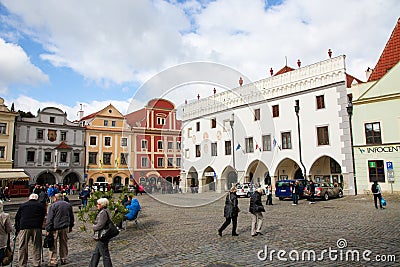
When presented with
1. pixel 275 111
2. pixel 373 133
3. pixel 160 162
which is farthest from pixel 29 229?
pixel 275 111

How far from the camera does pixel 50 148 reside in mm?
39375

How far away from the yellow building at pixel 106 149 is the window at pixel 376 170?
95.6ft

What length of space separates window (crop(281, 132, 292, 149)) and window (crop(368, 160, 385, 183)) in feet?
22.0

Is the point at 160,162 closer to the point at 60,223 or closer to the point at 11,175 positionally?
the point at 60,223

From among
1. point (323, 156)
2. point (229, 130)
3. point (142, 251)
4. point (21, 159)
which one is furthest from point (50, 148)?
point (142, 251)

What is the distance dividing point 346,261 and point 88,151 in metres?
40.4

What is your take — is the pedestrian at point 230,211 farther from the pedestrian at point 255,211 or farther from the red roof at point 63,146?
the red roof at point 63,146

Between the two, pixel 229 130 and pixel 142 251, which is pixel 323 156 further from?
pixel 142 251

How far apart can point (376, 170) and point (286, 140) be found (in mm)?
7758

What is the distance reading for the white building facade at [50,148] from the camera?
37406mm

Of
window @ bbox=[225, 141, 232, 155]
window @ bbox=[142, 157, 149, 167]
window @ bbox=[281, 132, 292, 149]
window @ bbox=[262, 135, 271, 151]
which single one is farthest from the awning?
window @ bbox=[281, 132, 292, 149]

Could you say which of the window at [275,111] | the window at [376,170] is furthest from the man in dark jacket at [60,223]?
the window at [275,111]

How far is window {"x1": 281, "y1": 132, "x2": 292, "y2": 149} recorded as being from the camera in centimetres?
2825

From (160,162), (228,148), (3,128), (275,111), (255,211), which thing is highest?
(275,111)
